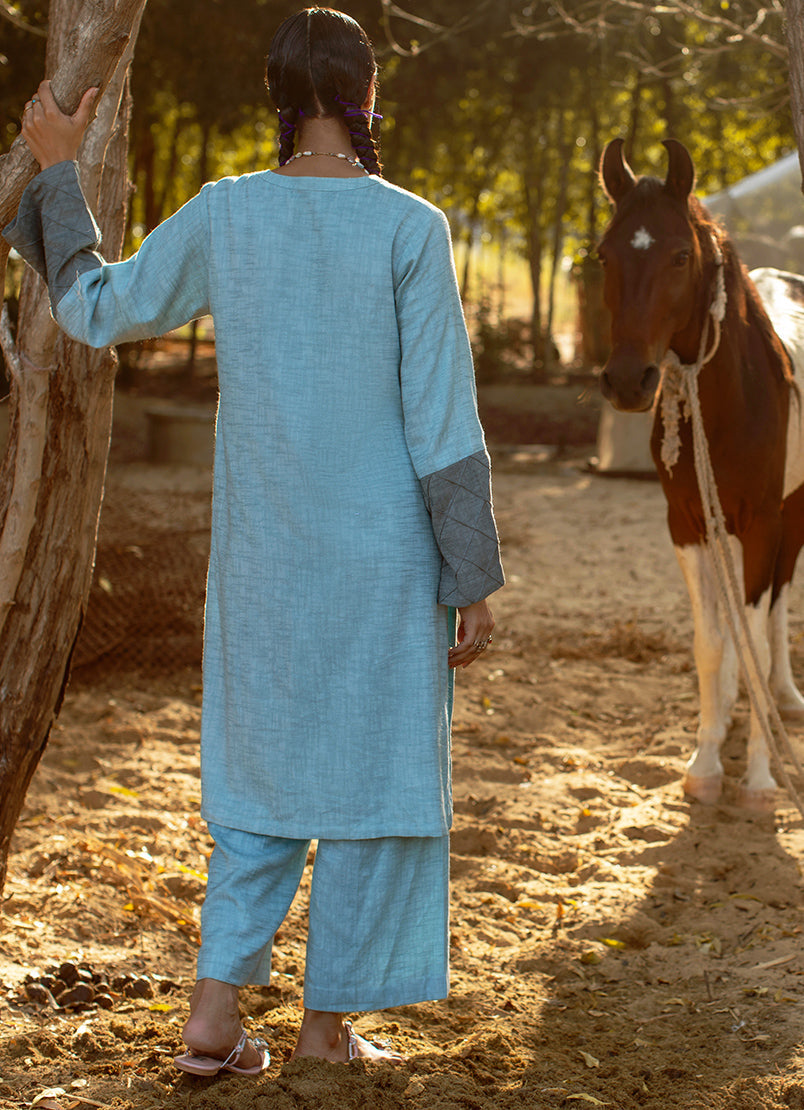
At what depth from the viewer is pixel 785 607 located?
4.87m

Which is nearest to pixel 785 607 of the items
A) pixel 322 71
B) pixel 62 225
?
pixel 322 71

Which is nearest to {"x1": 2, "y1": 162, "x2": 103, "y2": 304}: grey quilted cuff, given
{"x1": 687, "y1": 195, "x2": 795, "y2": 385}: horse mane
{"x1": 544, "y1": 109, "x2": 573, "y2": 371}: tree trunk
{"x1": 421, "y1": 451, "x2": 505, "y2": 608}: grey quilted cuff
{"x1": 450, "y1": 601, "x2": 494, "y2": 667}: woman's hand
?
{"x1": 421, "y1": 451, "x2": 505, "y2": 608}: grey quilted cuff

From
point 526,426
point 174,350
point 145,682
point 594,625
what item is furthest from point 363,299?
point 174,350

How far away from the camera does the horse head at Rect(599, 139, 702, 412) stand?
11.8 feet

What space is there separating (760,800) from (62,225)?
10.0 ft

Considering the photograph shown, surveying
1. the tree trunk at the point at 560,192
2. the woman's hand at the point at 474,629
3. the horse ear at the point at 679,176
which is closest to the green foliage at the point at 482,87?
the tree trunk at the point at 560,192

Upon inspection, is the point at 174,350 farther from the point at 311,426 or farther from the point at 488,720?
the point at 311,426

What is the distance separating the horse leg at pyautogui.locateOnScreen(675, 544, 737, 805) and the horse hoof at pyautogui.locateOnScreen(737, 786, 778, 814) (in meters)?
0.10

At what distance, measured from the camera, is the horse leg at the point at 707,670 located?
412 centimetres

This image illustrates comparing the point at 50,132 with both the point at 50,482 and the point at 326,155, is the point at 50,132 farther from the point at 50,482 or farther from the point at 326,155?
the point at 50,482

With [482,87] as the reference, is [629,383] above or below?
below

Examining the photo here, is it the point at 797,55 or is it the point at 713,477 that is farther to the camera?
the point at 713,477

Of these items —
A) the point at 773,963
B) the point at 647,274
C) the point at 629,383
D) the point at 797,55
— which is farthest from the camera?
the point at 647,274

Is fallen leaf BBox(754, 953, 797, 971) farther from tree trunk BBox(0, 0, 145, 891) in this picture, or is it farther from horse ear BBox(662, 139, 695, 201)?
horse ear BBox(662, 139, 695, 201)
